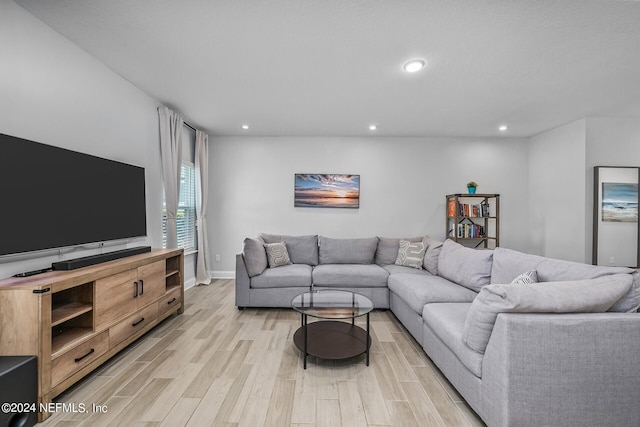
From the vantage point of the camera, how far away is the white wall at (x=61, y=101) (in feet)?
5.90

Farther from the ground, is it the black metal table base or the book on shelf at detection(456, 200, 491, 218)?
the book on shelf at detection(456, 200, 491, 218)

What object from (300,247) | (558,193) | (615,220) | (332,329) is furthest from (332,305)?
(615,220)

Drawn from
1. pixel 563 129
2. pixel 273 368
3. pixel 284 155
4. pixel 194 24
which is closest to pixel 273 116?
pixel 284 155

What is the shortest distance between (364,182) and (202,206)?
2.77 m

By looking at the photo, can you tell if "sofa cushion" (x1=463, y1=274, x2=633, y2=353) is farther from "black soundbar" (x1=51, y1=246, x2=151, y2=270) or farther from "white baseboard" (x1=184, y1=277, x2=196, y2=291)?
"white baseboard" (x1=184, y1=277, x2=196, y2=291)

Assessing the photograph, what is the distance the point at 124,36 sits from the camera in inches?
82.4

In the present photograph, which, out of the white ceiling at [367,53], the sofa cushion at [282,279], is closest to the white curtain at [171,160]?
the white ceiling at [367,53]

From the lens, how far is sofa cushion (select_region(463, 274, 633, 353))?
1.40 m

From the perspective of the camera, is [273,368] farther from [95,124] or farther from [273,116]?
[273,116]

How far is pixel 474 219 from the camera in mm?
4742

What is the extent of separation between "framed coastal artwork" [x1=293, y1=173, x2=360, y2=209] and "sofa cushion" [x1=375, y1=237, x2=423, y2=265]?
0.92 m

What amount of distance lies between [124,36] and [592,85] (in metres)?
4.42

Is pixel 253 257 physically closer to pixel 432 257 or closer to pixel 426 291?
pixel 426 291

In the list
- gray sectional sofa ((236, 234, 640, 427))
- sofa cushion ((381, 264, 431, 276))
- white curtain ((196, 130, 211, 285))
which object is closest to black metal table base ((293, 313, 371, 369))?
gray sectional sofa ((236, 234, 640, 427))
